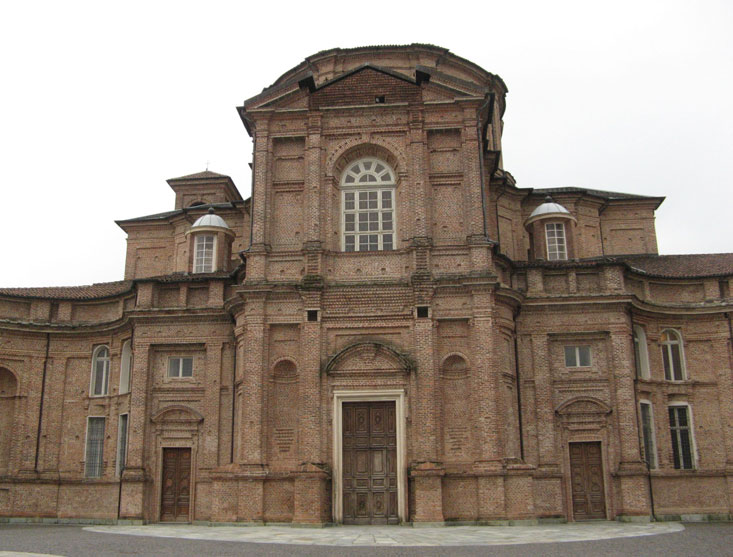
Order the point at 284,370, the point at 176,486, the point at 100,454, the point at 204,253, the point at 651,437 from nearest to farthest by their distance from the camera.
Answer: the point at 284,370
the point at 176,486
the point at 651,437
the point at 100,454
the point at 204,253

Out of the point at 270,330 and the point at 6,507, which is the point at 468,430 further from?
the point at 6,507

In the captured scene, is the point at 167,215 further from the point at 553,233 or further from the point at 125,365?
the point at 553,233

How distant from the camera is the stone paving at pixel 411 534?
18.0 metres

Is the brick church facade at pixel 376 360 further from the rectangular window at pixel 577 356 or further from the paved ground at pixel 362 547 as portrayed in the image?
the paved ground at pixel 362 547

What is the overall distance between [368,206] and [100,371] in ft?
43.2

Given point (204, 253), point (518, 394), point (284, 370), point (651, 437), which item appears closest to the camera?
point (284, 370)

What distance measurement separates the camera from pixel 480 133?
2664 centimetres

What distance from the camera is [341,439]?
23.6m

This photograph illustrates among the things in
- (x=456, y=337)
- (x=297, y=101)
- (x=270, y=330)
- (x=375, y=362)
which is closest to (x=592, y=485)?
(x=456, y=337)

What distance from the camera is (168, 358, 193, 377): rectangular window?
27.9m

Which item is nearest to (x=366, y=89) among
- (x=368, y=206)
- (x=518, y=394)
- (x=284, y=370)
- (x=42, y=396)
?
(x=368, y=206)

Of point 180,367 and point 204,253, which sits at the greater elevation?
point 204,253

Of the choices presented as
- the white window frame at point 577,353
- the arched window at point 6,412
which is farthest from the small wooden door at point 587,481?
the arched window at point 6,412

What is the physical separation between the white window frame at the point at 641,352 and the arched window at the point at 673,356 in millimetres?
834
